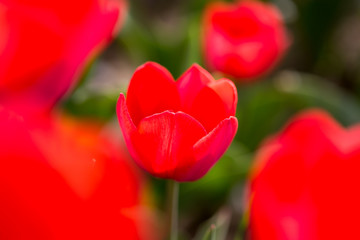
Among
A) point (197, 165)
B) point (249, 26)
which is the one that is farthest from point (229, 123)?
point (249, 26)

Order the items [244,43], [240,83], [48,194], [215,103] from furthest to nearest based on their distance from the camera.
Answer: [240,83] < [244,43] < [215,103] < [48,194]

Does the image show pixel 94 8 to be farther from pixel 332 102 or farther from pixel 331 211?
pixel 332 102

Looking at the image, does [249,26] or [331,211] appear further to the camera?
[249,26]

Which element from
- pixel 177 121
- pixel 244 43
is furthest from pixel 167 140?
pixel 244 43

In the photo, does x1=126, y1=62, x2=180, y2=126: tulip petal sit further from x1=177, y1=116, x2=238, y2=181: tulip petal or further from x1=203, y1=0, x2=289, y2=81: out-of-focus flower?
x1=203, y1=0, x2=289, y2=81: out-of-focus flower

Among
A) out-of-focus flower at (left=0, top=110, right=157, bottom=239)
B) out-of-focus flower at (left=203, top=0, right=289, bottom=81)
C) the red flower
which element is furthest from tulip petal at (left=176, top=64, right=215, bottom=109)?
out-of-focus flower at (left=203, top=0, right=289, bottom=81)

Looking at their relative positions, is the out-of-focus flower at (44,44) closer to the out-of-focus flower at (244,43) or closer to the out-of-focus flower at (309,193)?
the out-of-focus flower at (309,193)

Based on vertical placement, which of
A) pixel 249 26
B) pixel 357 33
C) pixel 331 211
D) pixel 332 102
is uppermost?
pixel 331 211

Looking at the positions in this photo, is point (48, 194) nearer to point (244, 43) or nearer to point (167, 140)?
point (167, 140)
